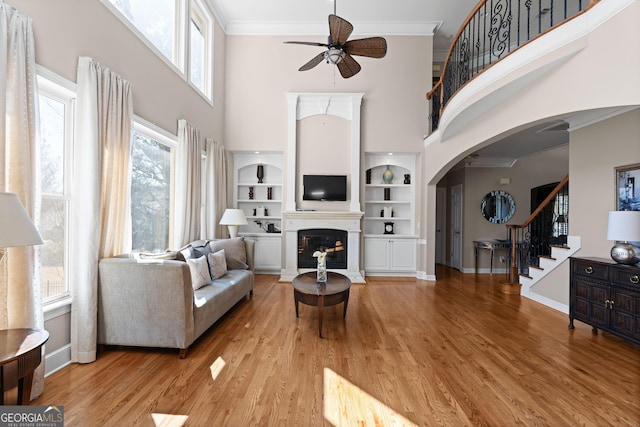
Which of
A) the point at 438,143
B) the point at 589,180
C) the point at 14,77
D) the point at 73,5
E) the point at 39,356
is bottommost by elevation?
the point at 39,356

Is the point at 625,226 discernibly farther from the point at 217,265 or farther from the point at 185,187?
the point at 185,187

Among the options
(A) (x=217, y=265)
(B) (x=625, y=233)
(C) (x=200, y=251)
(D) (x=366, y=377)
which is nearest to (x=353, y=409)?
(D) (x=366, y=377)

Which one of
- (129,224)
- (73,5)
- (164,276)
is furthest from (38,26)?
(164,276)

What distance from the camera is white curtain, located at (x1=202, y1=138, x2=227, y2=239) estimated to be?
5152 millimetres

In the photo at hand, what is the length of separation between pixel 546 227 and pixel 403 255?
8.88ft

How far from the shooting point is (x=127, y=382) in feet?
7.29

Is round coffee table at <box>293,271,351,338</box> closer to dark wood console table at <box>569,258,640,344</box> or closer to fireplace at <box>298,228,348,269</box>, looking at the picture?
fireplace at <box>298,228,348,269</box>

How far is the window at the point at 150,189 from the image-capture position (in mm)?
3533

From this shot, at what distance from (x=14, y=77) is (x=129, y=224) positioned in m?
1.50

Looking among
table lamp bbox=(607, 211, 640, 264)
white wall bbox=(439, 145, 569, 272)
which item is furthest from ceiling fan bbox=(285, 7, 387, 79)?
white wall bbox=(439, 145, 569, 272)

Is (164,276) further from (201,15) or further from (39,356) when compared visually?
(201,15)

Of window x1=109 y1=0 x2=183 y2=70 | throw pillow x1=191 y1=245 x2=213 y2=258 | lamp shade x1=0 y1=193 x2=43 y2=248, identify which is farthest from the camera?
throw pillow x1=191 y1=245 x2=213 y2=258

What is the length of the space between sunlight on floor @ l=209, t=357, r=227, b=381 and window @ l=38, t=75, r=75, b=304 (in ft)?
4.88

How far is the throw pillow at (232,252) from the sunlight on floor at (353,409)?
8.67 ft
